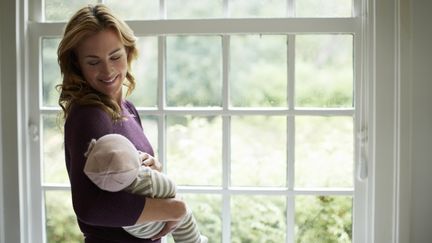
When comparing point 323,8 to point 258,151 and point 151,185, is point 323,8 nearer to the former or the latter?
point 258,151

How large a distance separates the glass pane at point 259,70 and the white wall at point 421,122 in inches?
15.7

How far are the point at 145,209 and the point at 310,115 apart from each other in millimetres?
722

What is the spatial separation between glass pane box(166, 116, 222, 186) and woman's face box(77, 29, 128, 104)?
0.47 meters

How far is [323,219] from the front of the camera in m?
1.67

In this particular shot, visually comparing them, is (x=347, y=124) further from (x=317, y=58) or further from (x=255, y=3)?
(x=255, y=3)

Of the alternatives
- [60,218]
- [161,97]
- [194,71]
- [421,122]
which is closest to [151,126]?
[161,97]

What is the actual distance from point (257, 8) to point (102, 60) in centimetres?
64

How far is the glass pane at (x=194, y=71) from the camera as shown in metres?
1.65

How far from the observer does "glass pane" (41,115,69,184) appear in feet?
5.58

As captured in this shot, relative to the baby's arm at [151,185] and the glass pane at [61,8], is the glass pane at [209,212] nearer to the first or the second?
the baby's arm at [151,185]

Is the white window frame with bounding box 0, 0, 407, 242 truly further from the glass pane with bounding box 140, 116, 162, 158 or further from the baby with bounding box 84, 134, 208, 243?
the baby with bounding box 84, 134, 208, 243

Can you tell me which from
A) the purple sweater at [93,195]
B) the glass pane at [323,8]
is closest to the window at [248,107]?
the glass pane at [323,8]

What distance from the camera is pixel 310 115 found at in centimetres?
162

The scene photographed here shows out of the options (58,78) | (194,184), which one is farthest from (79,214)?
(58,78)
